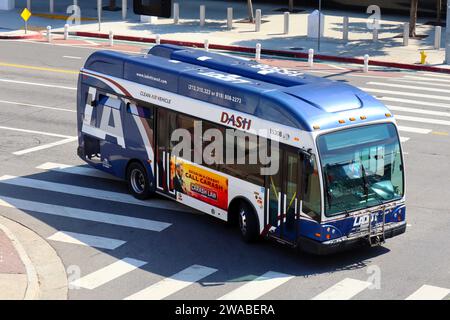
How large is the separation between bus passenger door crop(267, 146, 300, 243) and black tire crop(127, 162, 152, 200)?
3.89 metres

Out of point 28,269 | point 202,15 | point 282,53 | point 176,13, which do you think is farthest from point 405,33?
point 28,269

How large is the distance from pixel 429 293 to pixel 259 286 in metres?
2.72

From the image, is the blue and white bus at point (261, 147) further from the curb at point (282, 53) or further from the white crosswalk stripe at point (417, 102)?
the curb at point (282, 53)

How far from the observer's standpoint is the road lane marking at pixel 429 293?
15.4 meters

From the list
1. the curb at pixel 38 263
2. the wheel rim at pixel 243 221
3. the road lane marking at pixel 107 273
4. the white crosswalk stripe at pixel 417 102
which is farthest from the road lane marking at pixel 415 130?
the curb at pixel 38 263

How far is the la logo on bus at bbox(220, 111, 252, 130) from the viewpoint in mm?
17653

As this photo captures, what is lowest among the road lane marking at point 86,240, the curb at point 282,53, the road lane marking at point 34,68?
the road lane marking at point 86,240

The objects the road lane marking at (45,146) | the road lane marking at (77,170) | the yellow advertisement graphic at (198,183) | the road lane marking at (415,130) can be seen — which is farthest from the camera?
the road lane marking at (415,130)

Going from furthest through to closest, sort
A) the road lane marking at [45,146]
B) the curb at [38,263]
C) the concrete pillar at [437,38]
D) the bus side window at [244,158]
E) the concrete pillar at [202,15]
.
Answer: the concrete pillar at [202,15] → the concrete pillar at [437,38] → the road lane marking at [45,146] → the bus side window at [244,158] → the curb at [38,263]

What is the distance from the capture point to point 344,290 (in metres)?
15.7

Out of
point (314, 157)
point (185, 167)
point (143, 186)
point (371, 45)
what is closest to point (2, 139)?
point (143, 186)

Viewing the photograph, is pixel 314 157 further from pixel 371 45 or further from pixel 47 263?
pixel 371 45

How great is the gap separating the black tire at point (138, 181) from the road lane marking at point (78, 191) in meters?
0.13

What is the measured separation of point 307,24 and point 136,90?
2480 cm
